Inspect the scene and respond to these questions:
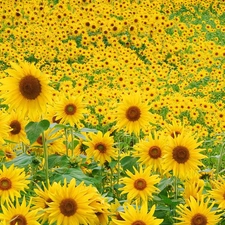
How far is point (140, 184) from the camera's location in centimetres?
261

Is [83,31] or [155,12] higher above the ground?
[155,12]

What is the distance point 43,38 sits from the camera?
9.19 metres

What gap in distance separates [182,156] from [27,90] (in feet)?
2.66

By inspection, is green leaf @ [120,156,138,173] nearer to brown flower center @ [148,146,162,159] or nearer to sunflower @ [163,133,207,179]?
brown flower center @ [148,146,162,159]

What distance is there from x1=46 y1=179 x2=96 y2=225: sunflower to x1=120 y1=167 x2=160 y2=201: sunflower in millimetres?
485

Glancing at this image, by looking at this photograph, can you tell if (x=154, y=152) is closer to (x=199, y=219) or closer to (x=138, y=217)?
(x=199, y=219)

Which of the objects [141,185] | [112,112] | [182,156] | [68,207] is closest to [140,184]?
[141,185]

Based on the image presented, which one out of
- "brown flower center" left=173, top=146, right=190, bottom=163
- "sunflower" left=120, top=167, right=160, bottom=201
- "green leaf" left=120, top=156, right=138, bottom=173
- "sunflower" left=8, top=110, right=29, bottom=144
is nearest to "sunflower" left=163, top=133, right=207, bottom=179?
"brown flower center" left=173, top=146, right=190, bottom=163

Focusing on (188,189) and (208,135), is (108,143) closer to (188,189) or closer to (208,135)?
(188,189)

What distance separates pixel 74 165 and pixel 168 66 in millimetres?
5938

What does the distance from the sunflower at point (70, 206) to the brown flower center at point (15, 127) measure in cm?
81

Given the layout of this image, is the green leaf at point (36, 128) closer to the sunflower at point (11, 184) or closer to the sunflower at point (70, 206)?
the sunflower at point (11, 184)

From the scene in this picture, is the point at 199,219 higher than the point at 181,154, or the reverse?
the point at 181,154

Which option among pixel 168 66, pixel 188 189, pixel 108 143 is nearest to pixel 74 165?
pixel 108 143
